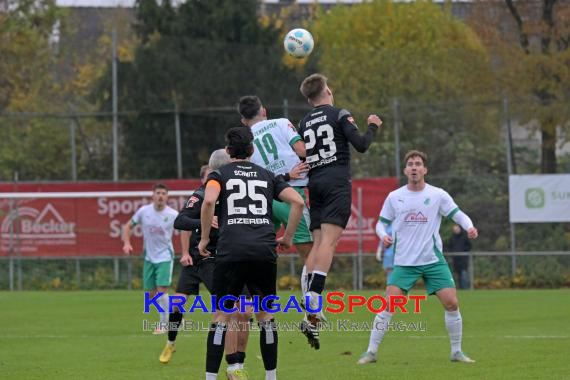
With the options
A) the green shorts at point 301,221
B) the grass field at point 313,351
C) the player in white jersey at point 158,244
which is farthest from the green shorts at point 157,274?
the green shorts at point 301,221

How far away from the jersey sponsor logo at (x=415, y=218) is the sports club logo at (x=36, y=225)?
17800 mm

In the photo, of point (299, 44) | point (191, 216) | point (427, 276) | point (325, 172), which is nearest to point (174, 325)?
point (191, 216)

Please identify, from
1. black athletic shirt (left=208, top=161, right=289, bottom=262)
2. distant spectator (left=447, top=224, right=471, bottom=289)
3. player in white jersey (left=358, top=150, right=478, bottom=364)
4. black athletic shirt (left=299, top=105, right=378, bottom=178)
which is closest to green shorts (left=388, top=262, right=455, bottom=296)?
player in white jersey (left=358, top=150, right=478, bottom=364)

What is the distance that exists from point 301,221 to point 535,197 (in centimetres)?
1672

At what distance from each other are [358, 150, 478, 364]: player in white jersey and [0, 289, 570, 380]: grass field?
401mm

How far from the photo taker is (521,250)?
28078 mm

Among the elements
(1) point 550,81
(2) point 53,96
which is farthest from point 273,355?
(2) point 53,96

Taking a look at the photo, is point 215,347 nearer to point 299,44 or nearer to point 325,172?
point 325,172

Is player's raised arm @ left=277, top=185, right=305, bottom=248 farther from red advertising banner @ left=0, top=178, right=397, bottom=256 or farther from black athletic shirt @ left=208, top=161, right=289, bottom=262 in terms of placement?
red advertising banner @ left=0, top=178, right=397, bottom=256

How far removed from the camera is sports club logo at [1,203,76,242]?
95.8 feet

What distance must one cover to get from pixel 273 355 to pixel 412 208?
3.18 metres

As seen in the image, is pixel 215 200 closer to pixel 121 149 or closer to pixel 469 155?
pixel 469 155

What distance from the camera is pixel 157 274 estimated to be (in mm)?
18328

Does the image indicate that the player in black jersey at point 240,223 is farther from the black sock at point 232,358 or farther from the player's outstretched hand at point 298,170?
the player's outstretched hand at point 298,170
